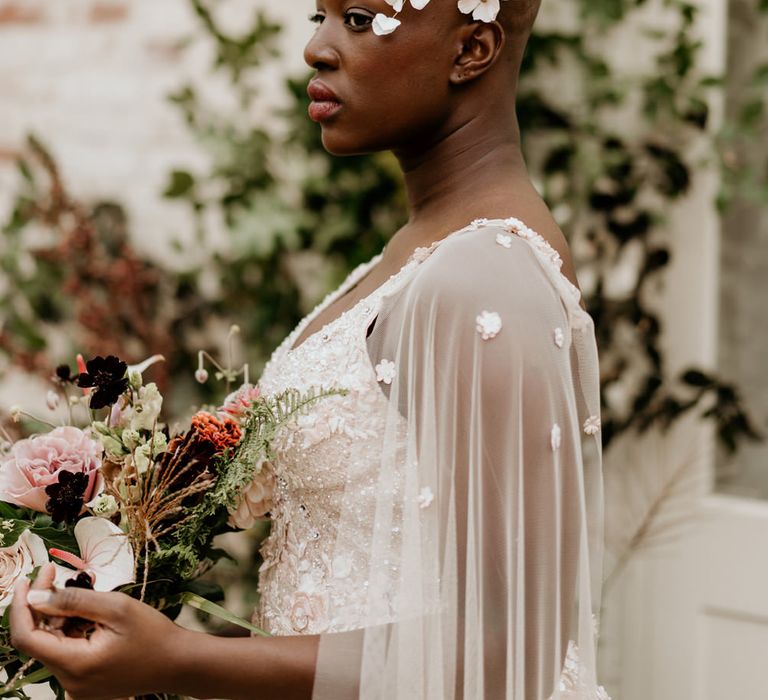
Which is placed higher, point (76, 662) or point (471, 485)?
point (471, 485)

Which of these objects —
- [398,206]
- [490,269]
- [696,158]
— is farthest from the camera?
[398,206]

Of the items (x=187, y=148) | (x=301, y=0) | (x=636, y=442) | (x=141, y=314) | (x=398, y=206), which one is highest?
(x=301, y=0)

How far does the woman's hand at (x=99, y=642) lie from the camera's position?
960 mm

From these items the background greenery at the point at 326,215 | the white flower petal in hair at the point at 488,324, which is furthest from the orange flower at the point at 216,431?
the background greenery at the point at 326,215

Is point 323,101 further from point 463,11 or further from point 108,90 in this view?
point 108,90

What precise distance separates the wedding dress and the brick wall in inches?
71.1

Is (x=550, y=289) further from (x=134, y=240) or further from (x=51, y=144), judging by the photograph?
(x=51, y=144)

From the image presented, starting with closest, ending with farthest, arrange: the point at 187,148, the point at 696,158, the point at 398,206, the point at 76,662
A: the point at 76,662 < the point at 696,158 < the point at 398,206 < the point at 187,148

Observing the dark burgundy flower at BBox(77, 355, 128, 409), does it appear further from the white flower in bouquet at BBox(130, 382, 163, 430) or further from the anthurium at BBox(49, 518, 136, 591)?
the anthurium at BBox(49, 518, 136, 591)

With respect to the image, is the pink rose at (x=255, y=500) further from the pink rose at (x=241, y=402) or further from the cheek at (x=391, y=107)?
the cheek at (x=391, y=107)

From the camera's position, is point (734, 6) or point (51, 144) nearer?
point (734, 6)

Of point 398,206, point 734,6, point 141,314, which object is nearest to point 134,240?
point 141,314

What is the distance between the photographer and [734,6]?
96.4 inches

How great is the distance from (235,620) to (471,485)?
1.04 ft
